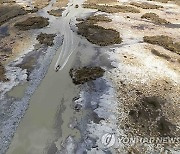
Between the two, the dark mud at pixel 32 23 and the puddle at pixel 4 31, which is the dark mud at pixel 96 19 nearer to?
the dark mud at pixel 32 23

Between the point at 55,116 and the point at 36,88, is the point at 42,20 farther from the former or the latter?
the point at 55,116

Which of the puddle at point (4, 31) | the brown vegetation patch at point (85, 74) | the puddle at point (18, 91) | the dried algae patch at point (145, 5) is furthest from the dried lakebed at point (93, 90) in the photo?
the dried algae patch at point (145, 5)

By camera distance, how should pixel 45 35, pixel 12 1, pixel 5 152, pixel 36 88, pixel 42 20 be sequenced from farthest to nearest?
1. pixel 12 1
2. pixel 42 20
3. pixel 45 35
4. pixel 36 88
5. pixel 5 152

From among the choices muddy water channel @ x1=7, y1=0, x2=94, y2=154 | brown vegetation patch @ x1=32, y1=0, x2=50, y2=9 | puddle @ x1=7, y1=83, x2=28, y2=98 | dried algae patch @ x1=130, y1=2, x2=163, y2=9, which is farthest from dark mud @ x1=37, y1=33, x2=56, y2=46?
dried algae patch @ x1=130, y1=2, x2=163, y2=9

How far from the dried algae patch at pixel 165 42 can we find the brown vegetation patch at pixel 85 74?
1239cm

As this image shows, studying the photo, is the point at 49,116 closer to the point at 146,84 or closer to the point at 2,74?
the point at 2,74

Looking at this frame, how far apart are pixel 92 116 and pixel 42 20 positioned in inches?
1121

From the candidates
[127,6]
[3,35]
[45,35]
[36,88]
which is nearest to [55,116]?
[36,88]

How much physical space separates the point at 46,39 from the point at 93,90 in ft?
51.6

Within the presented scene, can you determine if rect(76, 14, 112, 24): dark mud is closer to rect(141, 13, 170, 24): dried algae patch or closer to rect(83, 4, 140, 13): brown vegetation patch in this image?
rect(83, 4, 140, 13): brown vegetation patch

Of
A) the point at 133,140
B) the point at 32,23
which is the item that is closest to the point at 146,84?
the point at 133,140

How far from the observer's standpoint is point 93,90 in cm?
3041

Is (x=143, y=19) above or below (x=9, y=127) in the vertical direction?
below

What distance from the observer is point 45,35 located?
144ft
